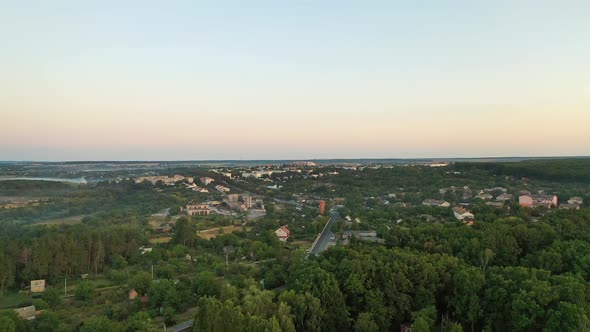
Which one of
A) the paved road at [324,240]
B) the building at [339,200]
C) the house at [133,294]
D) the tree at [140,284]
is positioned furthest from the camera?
the building at [339,200]

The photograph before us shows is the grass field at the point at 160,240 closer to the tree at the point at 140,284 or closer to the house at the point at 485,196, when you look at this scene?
the tree at the point at 140,284

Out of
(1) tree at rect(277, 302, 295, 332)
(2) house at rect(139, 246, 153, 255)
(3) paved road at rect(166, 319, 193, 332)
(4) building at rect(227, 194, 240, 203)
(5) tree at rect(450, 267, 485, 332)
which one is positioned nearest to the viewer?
(1) tree at rect(277, 302, 295, 332)

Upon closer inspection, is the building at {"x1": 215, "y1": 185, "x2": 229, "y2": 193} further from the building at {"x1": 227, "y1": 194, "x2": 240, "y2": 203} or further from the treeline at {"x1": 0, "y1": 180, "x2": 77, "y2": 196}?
the treeline at {"x1": 0, "y1": 180, "x2": 77, "y2": 196}

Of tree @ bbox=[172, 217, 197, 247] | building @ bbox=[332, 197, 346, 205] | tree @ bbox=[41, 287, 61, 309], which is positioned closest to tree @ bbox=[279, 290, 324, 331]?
tree @ bbox=[41, 287, 61, 309]

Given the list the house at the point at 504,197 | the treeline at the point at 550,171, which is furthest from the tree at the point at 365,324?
the treeline at the point at 550,171

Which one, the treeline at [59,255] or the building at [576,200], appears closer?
the treeline at [59,255]

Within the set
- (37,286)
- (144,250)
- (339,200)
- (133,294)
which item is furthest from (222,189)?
(133,294)

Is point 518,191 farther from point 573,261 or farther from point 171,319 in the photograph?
point 171,319

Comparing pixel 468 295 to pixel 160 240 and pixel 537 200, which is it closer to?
pixel 160 240
